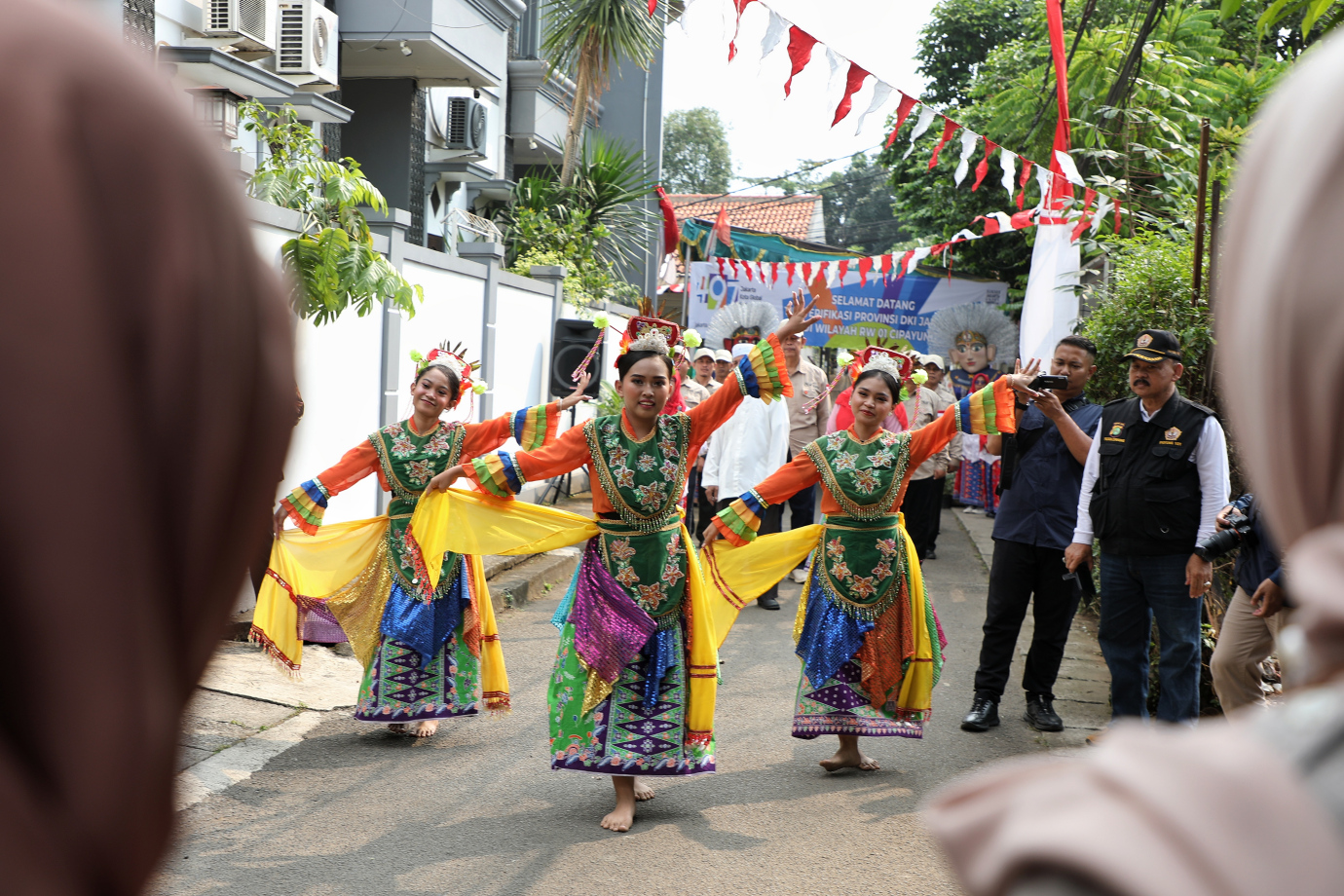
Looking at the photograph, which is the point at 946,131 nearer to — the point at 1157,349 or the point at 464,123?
the point at 1157,349

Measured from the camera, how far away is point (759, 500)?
500cm

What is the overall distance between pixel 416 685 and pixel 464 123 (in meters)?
9.51

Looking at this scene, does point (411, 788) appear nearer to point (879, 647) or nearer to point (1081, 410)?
point (879, 647)

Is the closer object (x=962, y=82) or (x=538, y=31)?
(x=538, y=31)

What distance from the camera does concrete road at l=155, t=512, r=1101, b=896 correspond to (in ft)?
12.0

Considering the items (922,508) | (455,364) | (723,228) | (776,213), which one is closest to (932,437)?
(455,364)

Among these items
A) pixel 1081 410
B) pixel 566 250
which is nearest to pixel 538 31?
pixel 566 250

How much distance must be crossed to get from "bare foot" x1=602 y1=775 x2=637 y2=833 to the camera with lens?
2.32 metres

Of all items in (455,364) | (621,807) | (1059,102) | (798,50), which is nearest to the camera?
(621,807)

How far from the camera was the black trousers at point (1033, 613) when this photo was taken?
17.7 ft

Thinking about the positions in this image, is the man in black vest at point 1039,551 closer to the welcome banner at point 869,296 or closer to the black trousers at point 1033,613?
the black trousers at point 1033,613

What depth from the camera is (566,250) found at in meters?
13.6

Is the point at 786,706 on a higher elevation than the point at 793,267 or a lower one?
lower

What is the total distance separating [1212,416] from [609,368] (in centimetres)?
999
